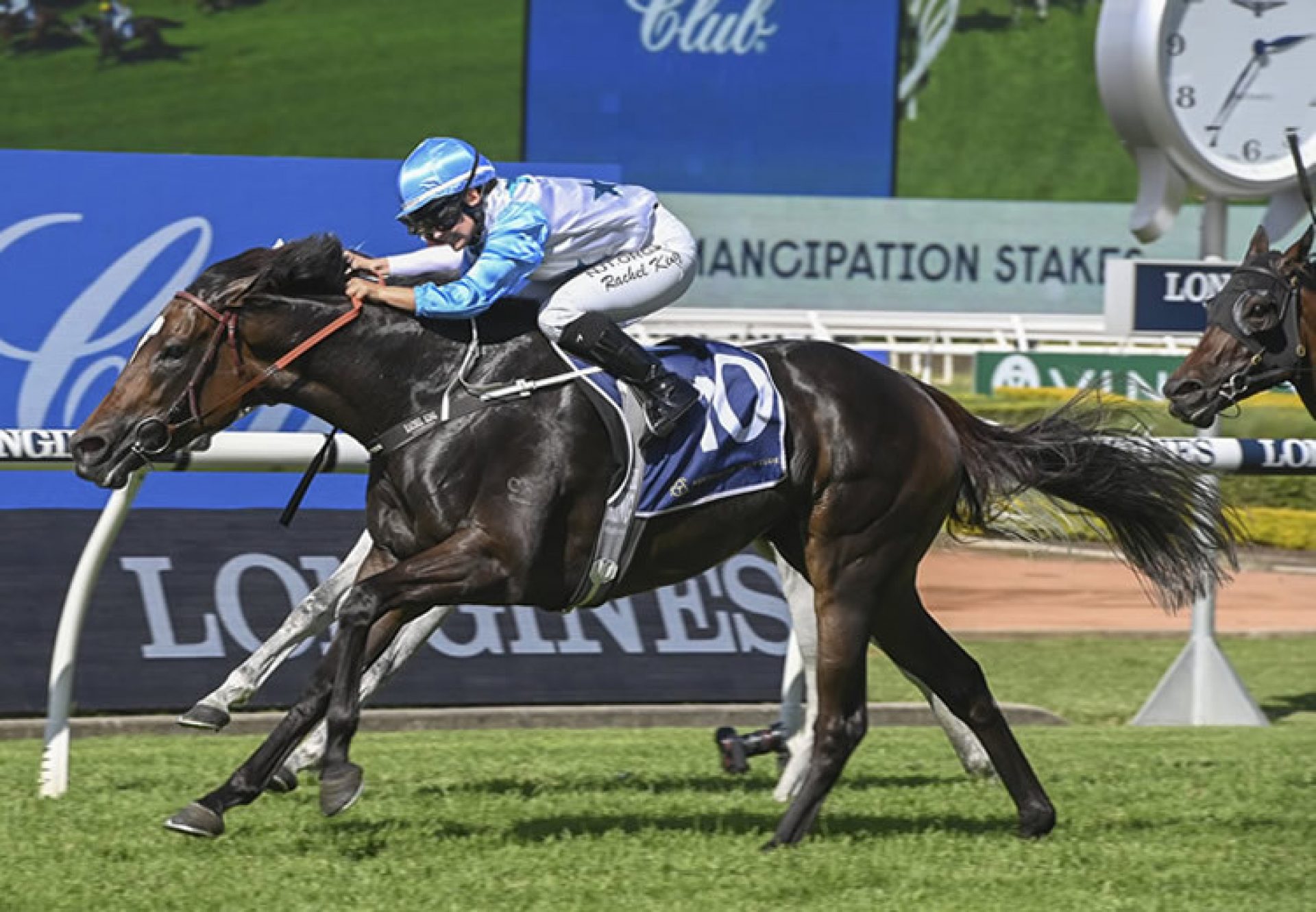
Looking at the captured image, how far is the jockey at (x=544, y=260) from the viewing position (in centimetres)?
541

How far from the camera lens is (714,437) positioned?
558 cm

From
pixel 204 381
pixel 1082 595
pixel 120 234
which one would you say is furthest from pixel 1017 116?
pixel 204 381

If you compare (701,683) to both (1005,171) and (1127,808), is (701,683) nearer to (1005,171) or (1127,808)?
(1127,808)

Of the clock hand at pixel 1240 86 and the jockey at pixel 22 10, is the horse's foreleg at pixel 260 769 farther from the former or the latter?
the jockey at pixel 22 10

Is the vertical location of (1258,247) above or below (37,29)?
above

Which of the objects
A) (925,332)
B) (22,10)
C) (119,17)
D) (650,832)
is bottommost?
(925,332)

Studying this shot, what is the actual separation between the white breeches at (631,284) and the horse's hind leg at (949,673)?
1.01m

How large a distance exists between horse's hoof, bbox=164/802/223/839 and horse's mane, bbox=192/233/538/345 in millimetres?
1220

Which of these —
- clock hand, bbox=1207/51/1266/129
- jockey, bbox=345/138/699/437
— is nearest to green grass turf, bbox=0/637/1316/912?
jockey, bbox=345/138/699/437

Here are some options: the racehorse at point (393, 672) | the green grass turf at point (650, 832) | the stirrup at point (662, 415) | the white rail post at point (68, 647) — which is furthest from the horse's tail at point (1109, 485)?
the white rail post at point (68, 647)

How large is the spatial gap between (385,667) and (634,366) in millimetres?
1280

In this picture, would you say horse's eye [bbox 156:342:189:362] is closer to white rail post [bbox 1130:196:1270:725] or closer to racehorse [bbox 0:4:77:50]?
white rail post [bbox 1130:196:1270:725]

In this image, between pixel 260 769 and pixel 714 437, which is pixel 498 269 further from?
pixel 260 769

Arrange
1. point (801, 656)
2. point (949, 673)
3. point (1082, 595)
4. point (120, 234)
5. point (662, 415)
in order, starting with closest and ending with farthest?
point (662, 415), point (949, 673), point (801, 656), point (120, 234), point (1082, 595)
